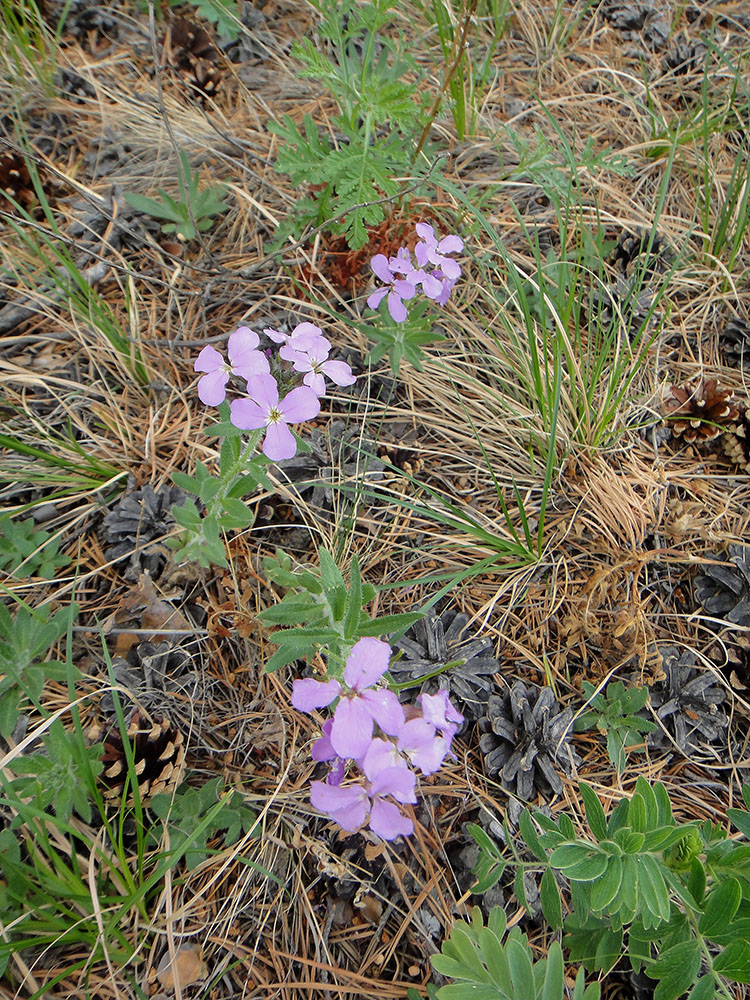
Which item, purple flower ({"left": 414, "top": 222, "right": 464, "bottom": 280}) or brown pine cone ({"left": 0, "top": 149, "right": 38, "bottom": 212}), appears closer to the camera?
purple flower ({"left": 414, "top": 222, "right": 464, "bottom": 280})

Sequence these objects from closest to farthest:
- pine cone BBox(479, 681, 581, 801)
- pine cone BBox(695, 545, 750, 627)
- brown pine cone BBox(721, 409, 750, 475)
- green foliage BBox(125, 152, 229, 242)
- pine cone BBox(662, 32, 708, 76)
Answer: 1. pine cone BBox(479, 681, 581, 801)
2. pine cone BBox(695, 545, 750, 627)
3. brown pine cone BBox(721, 409, 750, 475)
4. green foliage BBox(125, 152, 229, 242)
5. pine cone BBox(662, 32, 708, 76)

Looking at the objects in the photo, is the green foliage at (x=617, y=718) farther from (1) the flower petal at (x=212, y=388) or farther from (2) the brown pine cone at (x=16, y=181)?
(2) the brown pine cone at (x=16, y=181)

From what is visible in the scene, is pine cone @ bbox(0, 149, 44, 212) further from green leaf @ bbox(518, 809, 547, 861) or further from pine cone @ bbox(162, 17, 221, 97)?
green leaf @ bbox(518, 809, 547, 861)

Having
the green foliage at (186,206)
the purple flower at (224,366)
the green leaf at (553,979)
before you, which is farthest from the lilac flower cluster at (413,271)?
the green leaf at (553,979)

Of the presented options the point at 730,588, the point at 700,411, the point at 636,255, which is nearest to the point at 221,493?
the point at 730,588

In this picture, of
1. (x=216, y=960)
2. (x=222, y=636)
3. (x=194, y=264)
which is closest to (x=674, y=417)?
(x=222, y=636)

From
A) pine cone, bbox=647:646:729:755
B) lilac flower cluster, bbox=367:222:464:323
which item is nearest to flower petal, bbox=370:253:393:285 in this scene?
lilac flower cluster, bbox=367:222:464:323
